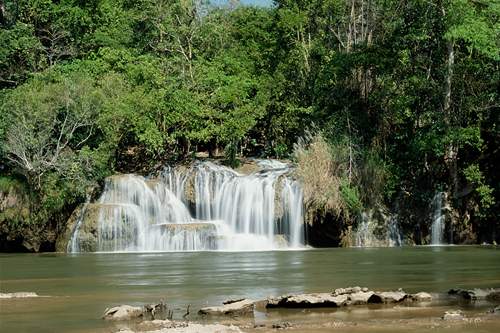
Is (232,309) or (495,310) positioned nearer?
(495,310)

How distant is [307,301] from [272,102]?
97.3 feet

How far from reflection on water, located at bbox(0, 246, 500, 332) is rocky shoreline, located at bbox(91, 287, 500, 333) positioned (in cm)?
53

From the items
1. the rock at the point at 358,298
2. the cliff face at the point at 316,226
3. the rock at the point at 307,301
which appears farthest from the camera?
the cliff face at the point at 316,226

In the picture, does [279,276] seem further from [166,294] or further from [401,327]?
[401,327]

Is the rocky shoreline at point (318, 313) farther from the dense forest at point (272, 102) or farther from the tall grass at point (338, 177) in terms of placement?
the dense forest at point (272, 102)

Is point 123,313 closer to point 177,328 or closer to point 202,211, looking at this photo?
point 177,328

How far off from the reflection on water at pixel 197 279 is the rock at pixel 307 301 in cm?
101

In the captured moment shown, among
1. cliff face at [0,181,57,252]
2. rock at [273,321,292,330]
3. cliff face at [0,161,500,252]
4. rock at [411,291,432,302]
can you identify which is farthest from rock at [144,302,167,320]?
cliff face at [0,181,57,252]

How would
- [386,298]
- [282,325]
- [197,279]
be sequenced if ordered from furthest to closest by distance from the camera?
[197,279], [386,298], [282,325]

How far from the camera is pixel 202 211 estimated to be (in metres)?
30.7

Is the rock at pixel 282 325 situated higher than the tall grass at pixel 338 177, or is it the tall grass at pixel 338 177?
the tall grass at pixel 338 177

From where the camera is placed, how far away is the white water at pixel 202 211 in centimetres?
2856

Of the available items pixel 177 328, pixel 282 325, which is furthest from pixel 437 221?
pixel 177 328

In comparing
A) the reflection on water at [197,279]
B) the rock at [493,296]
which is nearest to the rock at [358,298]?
the rock at [493,296]
